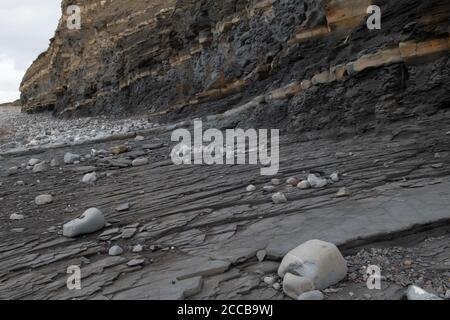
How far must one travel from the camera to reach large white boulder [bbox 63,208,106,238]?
477 centimetres

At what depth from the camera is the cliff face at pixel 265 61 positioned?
22.7 feet

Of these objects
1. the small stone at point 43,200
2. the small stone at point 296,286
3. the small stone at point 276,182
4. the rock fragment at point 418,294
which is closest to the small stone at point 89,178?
the small stone at point 43,200

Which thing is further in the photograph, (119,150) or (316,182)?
(119,150)

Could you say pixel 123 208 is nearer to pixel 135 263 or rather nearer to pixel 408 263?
pixel 135 263

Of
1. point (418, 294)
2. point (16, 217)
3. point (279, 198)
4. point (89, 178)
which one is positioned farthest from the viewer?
point (89, 178)

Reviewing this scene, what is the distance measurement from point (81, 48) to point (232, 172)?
2606 cm

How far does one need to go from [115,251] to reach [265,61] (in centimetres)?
918

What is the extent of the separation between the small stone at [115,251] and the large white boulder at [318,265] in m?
1.71

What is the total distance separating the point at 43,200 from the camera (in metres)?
6.48

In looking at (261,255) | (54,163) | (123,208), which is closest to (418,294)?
(261,255)

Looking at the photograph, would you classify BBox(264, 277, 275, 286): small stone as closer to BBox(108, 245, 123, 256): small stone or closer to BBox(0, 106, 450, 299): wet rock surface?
BBox(0, 106, 450, 299): wet rock surface

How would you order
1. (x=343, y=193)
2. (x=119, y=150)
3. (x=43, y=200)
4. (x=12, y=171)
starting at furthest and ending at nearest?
(x=119, y=150) → (x=12, y=171) → (x=43, y=200) → (x=343, y=193)

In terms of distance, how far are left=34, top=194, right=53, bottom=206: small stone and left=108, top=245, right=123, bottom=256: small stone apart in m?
2.78

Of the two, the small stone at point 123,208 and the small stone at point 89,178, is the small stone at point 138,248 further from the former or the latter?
the small stone at point 89,178
